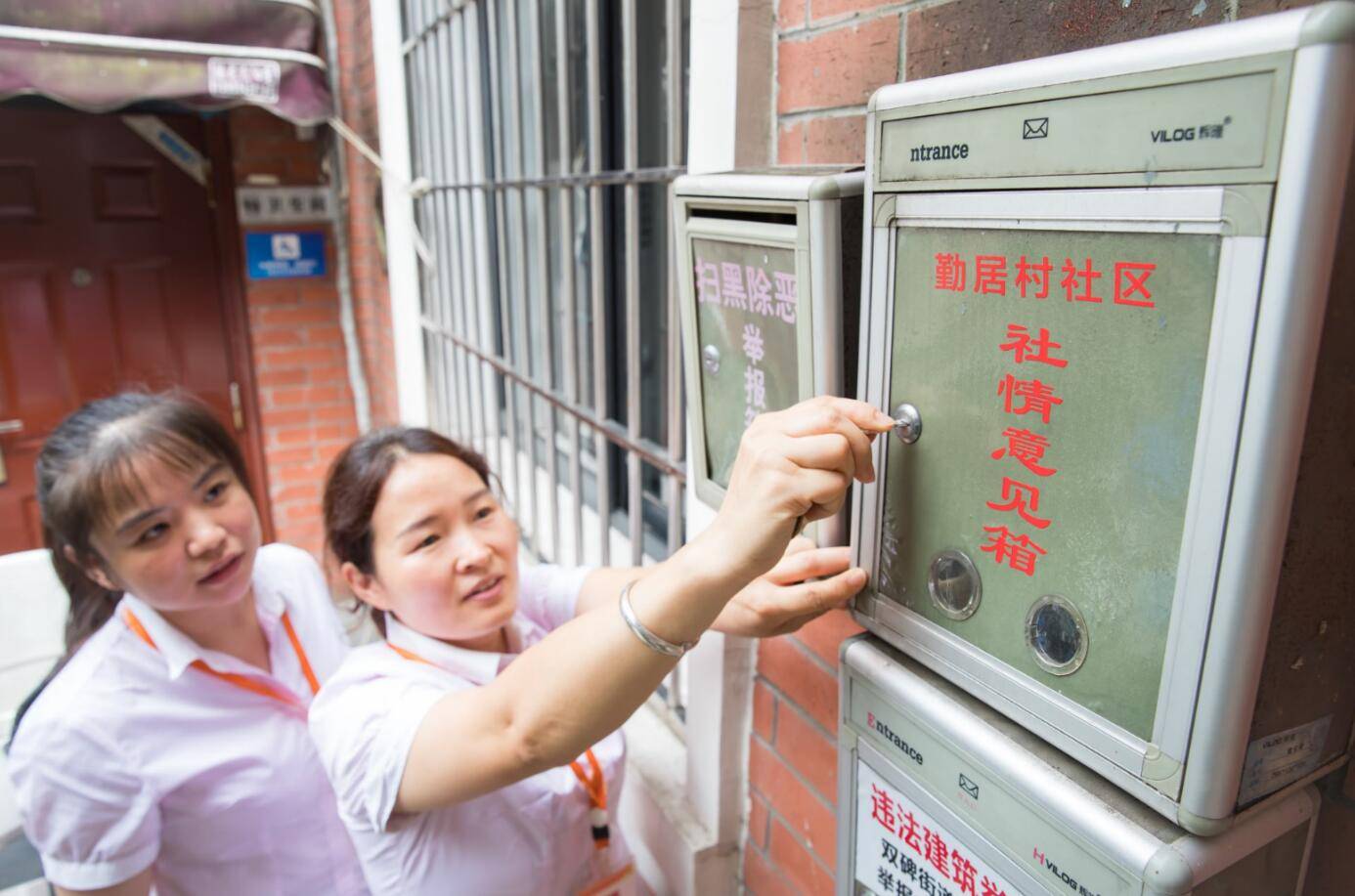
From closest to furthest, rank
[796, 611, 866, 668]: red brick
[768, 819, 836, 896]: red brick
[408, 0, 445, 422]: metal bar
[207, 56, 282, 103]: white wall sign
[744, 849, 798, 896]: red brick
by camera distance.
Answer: [796, 611, 866, 668]: red brick → [768, 819, 836, 896]: red brick → [744, 849, 798, 896]: red brick → [408, 0, 445, 422]: metal bar → [207, 56, 282, 103]: white wall sign

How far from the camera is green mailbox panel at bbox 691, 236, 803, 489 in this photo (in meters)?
0.80

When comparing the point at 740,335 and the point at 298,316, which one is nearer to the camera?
the point at 740,335

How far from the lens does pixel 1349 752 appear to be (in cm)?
62

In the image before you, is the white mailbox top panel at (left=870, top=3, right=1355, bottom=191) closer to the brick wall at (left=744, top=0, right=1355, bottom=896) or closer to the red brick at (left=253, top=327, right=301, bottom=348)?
the brick wall at (left=744, top=0, right=1355, bottom=896)

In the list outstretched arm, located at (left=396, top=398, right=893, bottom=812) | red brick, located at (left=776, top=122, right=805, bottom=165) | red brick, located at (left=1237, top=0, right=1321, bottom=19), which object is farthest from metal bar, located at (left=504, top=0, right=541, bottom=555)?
red brick, located at (left=1237, top=0, right=1321, bottom=19)

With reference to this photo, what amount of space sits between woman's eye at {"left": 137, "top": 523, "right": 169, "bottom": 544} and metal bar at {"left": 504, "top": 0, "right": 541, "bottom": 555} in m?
0.93

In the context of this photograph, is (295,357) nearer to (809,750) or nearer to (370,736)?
(370,736)

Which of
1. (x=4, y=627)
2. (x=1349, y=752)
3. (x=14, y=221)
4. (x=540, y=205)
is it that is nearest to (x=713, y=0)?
(x=540, y=205)

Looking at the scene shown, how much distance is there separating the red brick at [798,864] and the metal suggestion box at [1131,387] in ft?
1.84

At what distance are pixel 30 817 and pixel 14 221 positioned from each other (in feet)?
10.2

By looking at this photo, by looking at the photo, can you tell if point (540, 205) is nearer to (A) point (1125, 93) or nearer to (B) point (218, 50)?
(A) point (1125, 93)

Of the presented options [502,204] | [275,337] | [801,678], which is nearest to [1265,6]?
[801,678]

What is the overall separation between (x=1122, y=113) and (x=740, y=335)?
438 millimetres

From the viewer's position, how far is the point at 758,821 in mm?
1282
